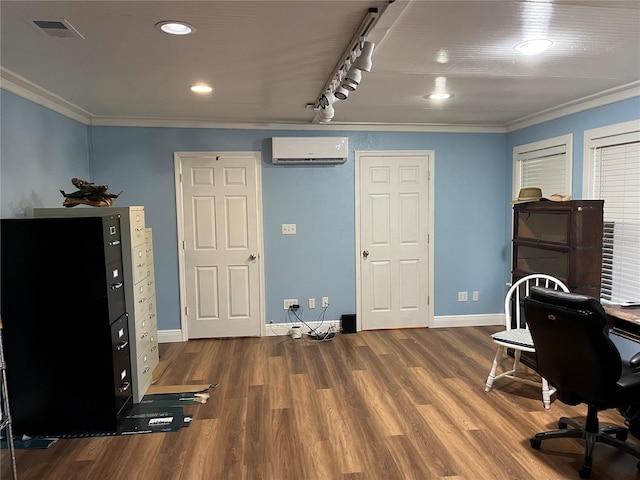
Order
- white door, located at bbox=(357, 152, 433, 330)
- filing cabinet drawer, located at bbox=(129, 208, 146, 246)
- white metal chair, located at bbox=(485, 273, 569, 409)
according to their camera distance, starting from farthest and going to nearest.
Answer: white door, located at bbox=(357, 152, 433, 330) < filing cabinet drawer, located at bbox=(129, 208, 146, 246) < white metal chair, located at bbox=(485, 273, 569, 409)

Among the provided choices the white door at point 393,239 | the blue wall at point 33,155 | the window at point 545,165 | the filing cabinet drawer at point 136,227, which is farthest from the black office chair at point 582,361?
the blue wall at point 33,155

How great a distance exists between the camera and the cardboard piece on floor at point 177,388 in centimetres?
327

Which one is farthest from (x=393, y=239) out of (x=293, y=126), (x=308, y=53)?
(x=308, y=53)

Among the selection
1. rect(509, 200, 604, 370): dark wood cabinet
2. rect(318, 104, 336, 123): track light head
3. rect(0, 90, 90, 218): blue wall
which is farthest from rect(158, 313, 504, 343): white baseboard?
rect(318, 104, 336, 123): track light head

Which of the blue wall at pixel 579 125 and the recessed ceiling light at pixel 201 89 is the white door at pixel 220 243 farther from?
the blue wall at pixel 579 125

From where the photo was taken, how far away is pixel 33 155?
3139mm

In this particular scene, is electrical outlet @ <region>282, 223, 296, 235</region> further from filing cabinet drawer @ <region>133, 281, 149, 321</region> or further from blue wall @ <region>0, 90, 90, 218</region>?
blue wall @ <region>0, 90, 90, 218</region>

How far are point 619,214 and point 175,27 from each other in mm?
3454

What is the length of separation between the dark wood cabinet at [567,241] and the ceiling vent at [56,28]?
3370 mm

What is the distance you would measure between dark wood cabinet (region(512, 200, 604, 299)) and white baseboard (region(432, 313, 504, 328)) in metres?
1.38

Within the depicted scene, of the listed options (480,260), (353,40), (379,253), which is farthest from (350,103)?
(480,260)

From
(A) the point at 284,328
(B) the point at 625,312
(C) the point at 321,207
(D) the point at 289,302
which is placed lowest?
(A) the point at 284,328

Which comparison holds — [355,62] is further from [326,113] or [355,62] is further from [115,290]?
[115,290]

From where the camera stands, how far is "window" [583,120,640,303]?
127 inches
